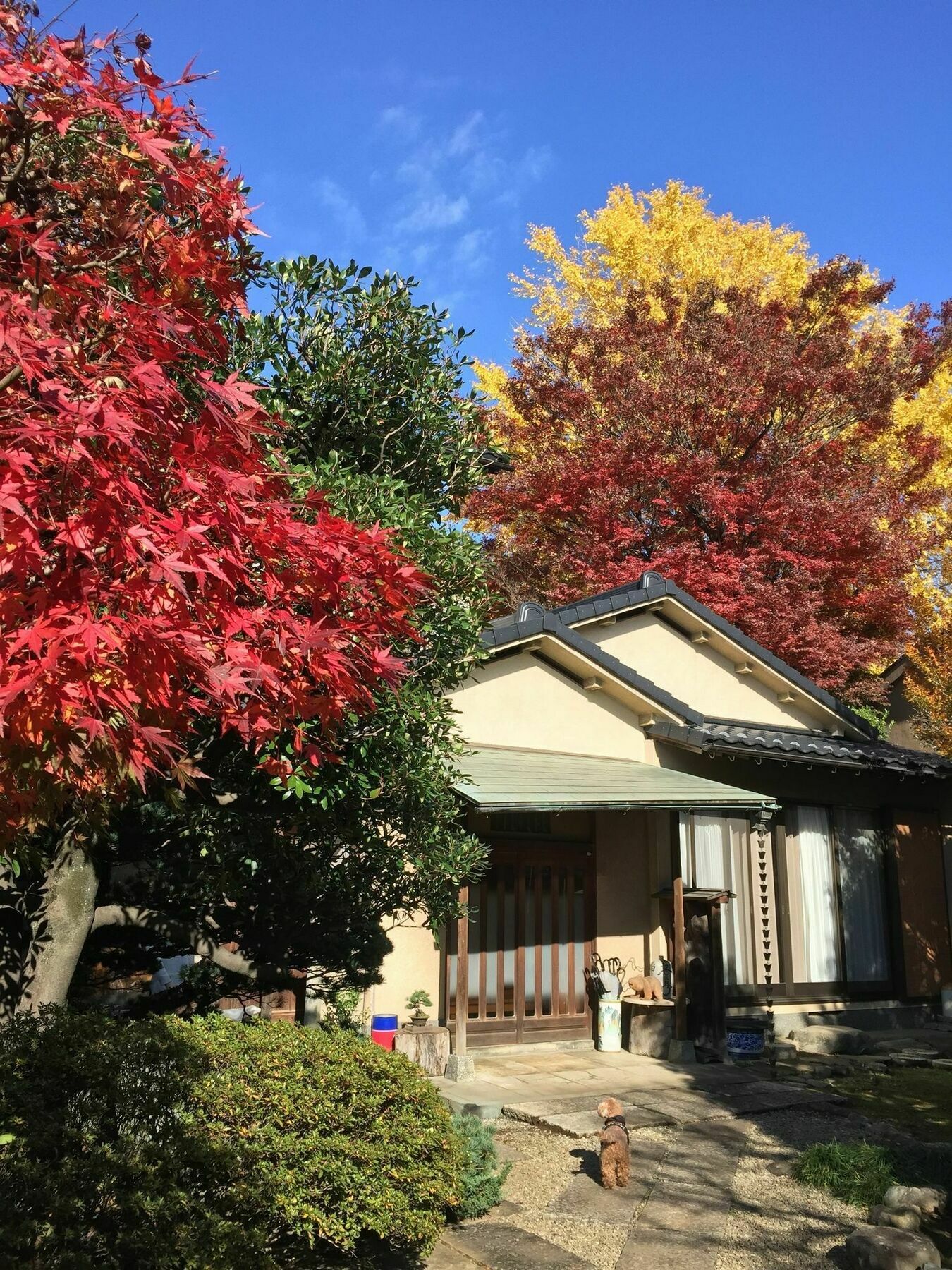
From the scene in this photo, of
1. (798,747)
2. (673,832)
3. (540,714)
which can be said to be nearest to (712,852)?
(673,832)

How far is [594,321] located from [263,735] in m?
23.4

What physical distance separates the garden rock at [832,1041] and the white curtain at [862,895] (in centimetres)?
145

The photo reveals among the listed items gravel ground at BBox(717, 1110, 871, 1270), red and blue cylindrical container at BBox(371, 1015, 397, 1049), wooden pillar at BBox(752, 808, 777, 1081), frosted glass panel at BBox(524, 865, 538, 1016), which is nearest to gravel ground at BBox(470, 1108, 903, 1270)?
gravel ground at BBox(717, 1110, 871, 1270)

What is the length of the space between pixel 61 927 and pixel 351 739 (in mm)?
2059

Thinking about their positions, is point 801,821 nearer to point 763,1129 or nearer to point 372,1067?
point 763,1129

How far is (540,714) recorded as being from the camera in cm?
1361

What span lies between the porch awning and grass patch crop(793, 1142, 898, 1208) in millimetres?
Answer: 4061

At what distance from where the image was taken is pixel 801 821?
15.5 m

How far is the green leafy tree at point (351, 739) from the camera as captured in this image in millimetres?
6535

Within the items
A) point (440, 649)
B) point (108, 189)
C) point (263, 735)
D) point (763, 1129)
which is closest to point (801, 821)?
point (763, 1129)

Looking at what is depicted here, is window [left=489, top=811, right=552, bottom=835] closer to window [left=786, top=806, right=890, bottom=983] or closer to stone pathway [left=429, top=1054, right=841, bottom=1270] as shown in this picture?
stone pathway [left=429, top=1054, right=841, bottom=1270]

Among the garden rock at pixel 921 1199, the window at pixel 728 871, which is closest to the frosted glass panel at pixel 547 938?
the window at pixel 728 871

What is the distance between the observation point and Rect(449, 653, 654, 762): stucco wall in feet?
42.8

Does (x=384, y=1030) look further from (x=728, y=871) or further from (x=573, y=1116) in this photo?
(x=728, y=871)
